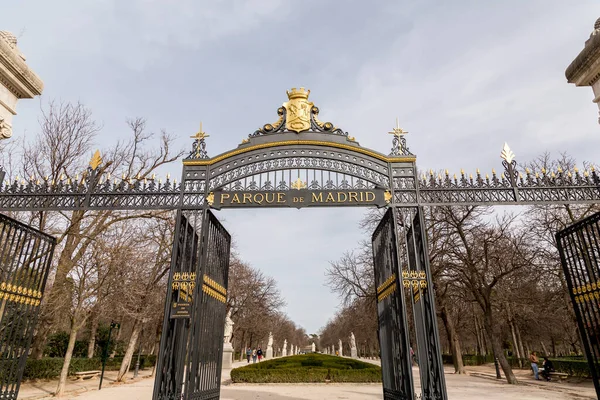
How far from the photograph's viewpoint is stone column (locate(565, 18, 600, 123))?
6.47 m

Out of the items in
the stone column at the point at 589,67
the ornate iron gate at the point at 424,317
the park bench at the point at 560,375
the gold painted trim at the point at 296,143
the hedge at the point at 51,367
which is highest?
the stone column at the point at 589,67

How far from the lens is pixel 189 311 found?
7.46 m

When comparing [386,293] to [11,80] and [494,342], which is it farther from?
[494,342]

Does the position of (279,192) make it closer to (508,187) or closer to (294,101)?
(294,101)

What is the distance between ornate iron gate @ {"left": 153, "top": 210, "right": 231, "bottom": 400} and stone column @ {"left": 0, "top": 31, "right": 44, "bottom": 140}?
339 centimetres

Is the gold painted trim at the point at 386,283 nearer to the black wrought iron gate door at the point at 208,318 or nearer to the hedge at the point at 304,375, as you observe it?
the black wrought iron gate door at the point at 208,318

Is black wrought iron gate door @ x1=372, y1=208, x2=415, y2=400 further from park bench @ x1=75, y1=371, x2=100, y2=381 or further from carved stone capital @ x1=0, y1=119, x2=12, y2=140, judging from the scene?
park bench @ x1=75, y1=371, x2=100, y2=381

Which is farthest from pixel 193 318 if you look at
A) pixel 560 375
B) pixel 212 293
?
pixel 560 375

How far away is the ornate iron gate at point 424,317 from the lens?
7039 mm

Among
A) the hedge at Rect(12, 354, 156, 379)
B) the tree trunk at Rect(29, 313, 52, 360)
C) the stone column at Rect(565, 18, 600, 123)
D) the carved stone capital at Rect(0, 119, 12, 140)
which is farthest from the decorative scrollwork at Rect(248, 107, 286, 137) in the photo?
the hedge at Rect(12, 354, 156, 379)

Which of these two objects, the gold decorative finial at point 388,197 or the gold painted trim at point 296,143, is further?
the gold painted trim at point 296,143

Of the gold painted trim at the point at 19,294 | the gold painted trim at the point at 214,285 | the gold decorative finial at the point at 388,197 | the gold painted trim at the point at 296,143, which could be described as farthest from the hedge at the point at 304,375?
the gold painted trim at the point at 296,143

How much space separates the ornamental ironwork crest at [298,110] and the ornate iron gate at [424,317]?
306cm

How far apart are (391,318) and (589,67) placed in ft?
18.8
